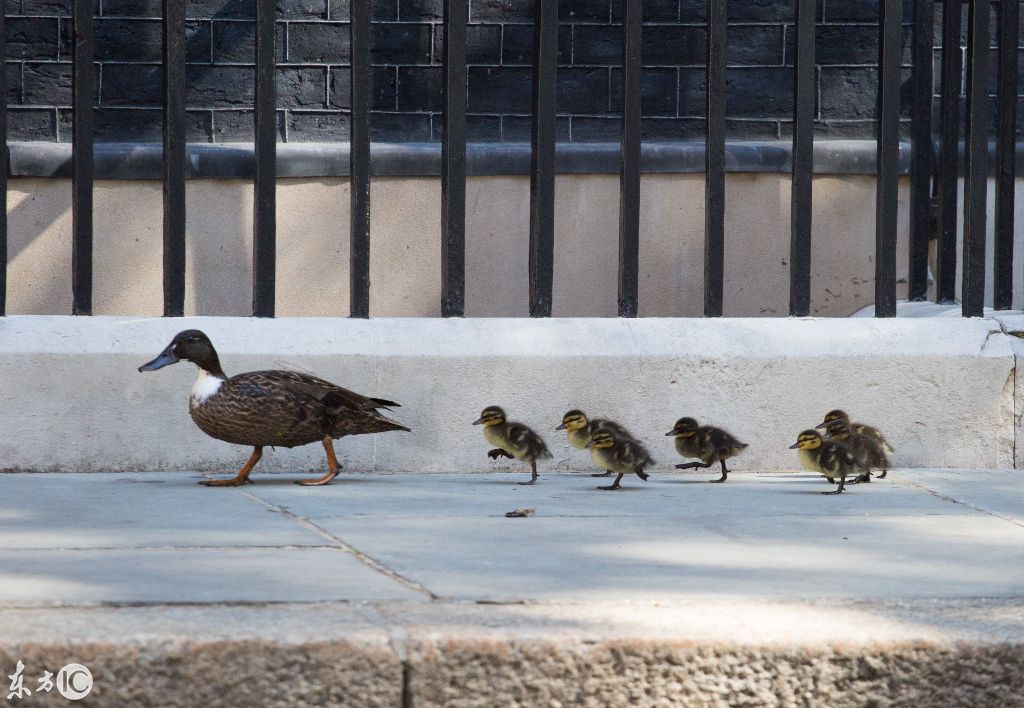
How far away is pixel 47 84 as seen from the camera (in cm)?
871

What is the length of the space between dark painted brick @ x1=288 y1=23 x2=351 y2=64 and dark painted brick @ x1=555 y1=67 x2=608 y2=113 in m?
1.29

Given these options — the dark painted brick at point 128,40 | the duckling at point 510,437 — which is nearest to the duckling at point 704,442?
the duckling at point 510,437

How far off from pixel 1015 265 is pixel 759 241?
154 centimetres

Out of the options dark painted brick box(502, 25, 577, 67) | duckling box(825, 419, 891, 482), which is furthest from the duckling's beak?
dark painted brick box(502, 25, 577, 67)

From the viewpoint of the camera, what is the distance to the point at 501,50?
8969 millimetres

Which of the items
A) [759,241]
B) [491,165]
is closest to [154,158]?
[491,165]

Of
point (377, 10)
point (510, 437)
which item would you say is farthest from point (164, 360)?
point (377, 10)

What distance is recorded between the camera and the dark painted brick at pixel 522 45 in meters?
8.97

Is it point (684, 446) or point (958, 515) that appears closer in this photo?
point (958, 515)

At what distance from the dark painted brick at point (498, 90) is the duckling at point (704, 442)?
2993mm

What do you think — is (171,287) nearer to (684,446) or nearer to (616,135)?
(684,446)

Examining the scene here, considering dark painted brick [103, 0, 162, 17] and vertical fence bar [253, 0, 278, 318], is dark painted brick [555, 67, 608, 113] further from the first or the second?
vertical fence bar [253, 0, 278, 318]

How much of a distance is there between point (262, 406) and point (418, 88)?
3.41 m

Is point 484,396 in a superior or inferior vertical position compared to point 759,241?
inferior
